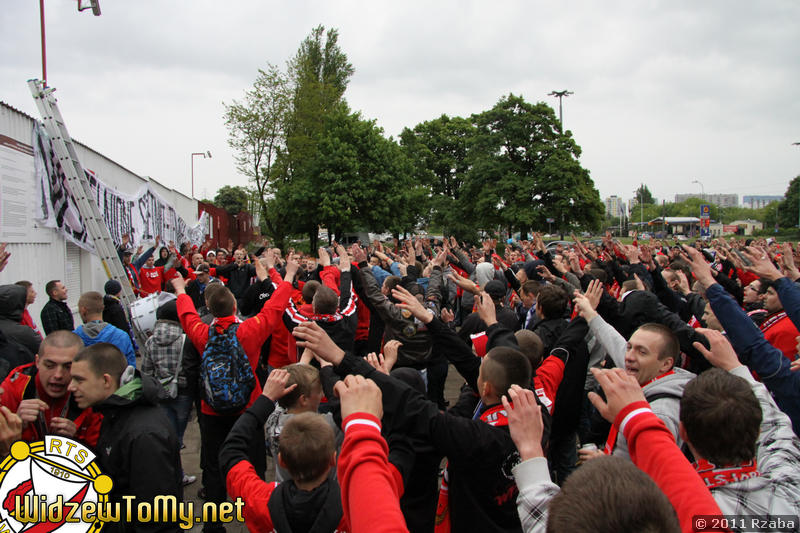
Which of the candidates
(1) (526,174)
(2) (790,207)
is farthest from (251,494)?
(2) (790,207)

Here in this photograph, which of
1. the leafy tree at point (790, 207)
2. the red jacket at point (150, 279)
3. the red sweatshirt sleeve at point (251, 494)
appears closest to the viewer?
the red sweatshirt sleeve at point (251, 494)

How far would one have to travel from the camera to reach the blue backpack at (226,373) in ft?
11.5

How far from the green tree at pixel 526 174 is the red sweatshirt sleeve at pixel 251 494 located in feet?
104

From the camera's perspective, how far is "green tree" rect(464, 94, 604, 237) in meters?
32.4

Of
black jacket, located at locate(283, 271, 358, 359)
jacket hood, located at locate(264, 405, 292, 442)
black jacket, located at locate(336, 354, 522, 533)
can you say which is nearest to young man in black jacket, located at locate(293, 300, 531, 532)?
black jacket, located at locate(336, 354, 522, 533)

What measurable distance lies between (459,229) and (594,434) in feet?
117

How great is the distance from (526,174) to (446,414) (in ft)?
114

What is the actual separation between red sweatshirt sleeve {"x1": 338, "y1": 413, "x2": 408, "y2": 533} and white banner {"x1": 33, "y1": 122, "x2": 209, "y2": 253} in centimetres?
895

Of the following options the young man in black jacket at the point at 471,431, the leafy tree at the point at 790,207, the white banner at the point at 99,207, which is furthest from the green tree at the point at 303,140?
the leafy tree at the point at 790,207

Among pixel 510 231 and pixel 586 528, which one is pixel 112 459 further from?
pixel 510 231

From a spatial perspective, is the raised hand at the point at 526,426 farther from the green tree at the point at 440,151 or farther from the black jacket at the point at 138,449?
the green tree at the point at 440,151

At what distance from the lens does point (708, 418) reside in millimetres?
1684

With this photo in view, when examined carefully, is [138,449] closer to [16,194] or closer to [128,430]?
[128,430]

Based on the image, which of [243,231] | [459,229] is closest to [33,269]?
[243,231]
